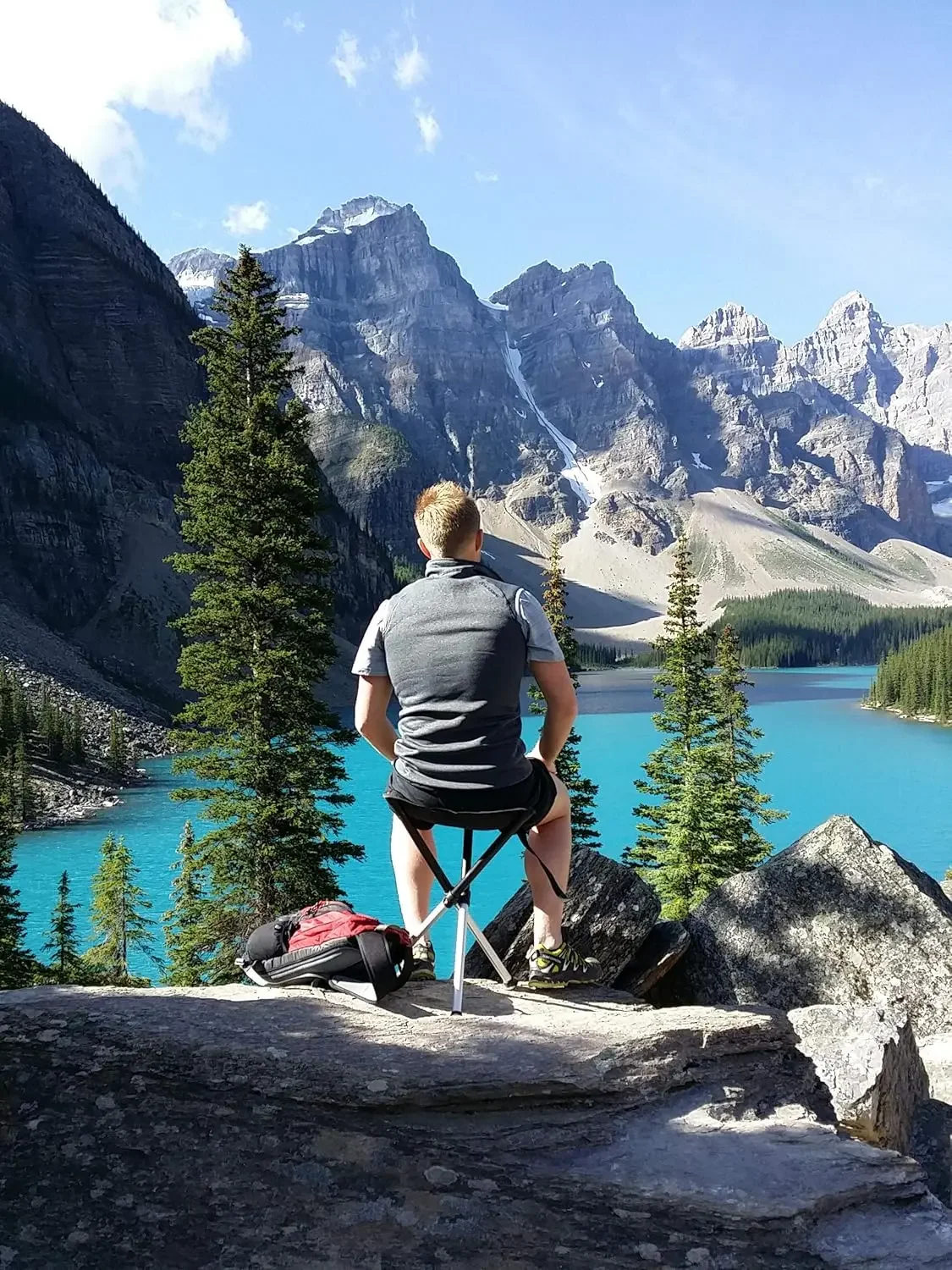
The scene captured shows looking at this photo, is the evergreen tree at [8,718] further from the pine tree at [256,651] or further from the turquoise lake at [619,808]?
the pine tree at [256,651]

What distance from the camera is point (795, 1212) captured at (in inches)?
145

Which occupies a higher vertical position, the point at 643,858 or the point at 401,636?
the point at 401,636

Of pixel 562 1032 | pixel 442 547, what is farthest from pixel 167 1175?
pixel 442 547

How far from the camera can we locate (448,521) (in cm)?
575

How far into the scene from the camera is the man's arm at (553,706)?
18.7ft

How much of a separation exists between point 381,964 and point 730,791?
25.2 metres

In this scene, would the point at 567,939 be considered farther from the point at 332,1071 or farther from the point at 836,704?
the point at 836,704

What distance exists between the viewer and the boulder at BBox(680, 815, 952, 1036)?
873cm

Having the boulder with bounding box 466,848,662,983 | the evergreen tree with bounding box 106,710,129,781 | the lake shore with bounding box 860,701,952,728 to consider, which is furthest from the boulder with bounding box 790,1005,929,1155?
the lake shore with bounding box 860,701,952,728

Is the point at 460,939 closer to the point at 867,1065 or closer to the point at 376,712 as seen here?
the point at 376,712

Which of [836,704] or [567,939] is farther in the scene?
[836,704]

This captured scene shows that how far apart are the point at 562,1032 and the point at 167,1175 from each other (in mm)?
2347

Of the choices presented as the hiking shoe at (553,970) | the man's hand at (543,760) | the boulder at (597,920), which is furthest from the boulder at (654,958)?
the man's hand at (543,760)

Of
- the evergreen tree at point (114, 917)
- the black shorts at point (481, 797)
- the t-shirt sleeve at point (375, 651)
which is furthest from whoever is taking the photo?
the evergreen tree at point (114, 917)
